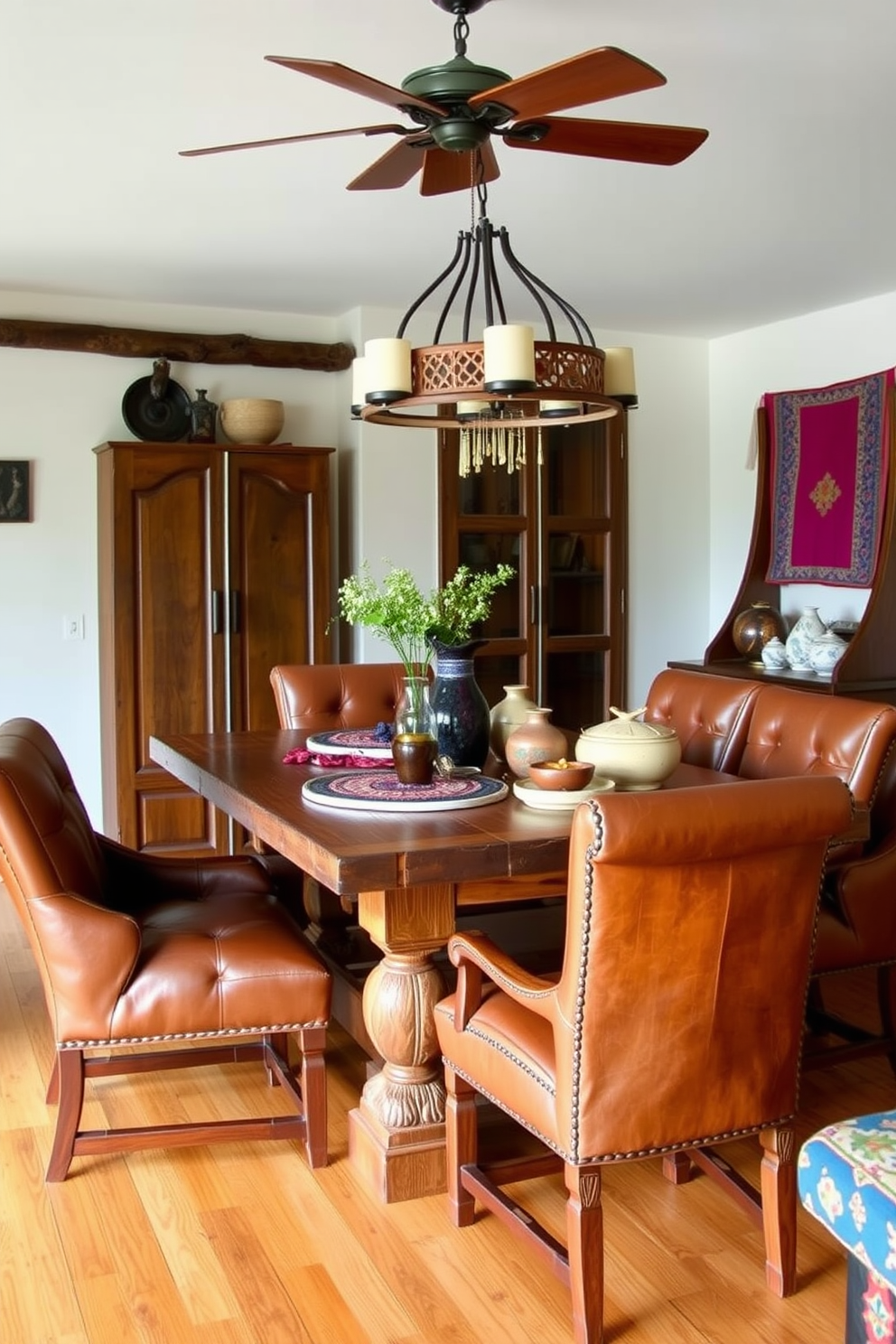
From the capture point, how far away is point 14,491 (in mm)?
5301

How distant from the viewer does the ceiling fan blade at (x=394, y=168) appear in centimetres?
257

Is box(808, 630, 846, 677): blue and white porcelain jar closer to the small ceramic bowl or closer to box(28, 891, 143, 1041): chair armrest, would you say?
the small ceramic bowl

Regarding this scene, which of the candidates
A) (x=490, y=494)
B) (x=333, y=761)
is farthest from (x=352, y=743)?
(x=490, y=494)

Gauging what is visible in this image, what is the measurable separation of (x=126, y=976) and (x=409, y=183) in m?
2.41

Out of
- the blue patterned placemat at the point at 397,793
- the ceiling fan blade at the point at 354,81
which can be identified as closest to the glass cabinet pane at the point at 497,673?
the blue patterned placemat at the point at 397,793

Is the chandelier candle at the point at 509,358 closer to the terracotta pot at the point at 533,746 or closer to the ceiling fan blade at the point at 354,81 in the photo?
→ the ceiling fan blade at the point at 354,81

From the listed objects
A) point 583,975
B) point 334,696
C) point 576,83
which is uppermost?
point 576,83

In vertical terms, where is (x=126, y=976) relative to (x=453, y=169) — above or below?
below

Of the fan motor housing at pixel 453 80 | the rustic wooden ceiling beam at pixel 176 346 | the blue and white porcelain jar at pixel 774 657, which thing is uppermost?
the rustic wooden ceiling beam at pixel 176 346

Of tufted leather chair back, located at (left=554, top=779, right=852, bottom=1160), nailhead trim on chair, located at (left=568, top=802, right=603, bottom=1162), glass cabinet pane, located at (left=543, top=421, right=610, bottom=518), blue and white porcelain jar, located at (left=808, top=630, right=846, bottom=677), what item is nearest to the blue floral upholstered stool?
tufted leather chair back, located at (left=554, top=779, right=852, bottom=1160)

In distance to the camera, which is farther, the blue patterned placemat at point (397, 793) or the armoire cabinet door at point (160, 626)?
the armoire cabinet door at point (160, 626)

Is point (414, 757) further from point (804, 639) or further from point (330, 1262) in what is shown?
point (804, 639)

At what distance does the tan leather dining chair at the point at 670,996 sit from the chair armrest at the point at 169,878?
1177 millimetres

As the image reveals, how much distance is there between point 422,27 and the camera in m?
2.73
